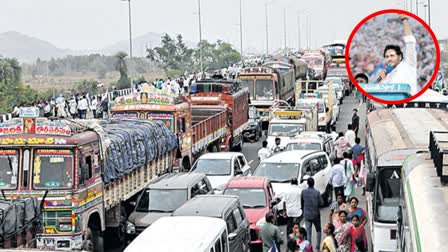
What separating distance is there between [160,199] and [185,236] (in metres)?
5.25

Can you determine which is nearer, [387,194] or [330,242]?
[330,242]

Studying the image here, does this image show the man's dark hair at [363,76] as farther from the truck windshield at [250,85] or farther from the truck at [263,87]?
the truck windshield at [250,85]

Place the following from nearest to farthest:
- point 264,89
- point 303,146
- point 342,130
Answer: point 303,146 < point 342,130 < point 264,89

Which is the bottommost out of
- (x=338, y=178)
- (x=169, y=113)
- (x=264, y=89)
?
(x=338, y=178)

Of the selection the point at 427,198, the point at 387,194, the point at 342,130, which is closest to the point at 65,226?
the point at 387,194

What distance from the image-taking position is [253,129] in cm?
3525

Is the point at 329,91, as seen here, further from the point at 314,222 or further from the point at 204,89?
the point at 314,222

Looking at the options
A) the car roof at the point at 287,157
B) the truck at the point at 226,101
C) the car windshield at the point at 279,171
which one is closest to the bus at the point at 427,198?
the car windshield at the point at 279,171

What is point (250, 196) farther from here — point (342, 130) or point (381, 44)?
point (342, 130)

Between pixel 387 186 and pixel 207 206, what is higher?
pixel 387 186

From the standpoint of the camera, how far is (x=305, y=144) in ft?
76.1

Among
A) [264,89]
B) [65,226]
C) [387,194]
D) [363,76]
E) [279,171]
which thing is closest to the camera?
[363,76]

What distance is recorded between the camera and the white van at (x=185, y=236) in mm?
10781

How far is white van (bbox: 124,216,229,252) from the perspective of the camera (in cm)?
1078
